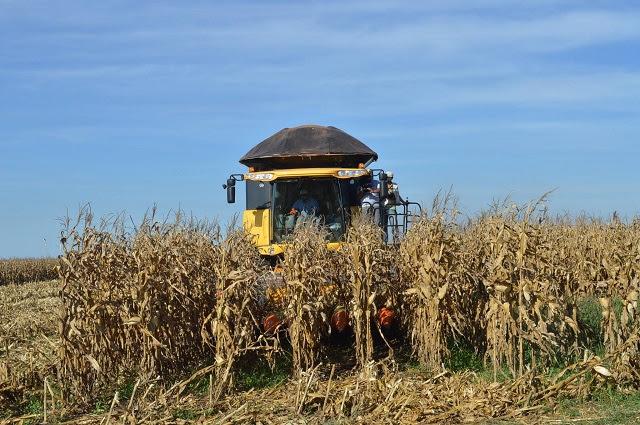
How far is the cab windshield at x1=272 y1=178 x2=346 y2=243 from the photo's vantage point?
1323 cm

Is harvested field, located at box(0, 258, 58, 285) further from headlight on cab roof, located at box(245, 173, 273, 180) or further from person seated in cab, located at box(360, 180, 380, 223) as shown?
person seated in cab, located at box(360, 180, 380, 223)

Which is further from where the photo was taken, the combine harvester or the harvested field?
the harvested field

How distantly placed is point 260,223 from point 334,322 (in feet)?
12.9

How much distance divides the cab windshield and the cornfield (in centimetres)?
247

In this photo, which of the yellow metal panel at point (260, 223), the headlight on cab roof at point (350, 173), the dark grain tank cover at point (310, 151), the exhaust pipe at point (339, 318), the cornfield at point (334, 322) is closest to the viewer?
the cornfield at point (334, 322)

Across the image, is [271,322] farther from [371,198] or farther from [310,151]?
[310,151]

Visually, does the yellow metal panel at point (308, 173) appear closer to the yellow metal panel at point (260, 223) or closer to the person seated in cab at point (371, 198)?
the person seated in cab at point (371, 198)

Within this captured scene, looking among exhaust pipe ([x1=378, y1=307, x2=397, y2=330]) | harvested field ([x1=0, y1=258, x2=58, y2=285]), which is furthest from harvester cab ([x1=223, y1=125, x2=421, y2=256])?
harvested field ([x1=0, y1=258, x2=58, y2=285])

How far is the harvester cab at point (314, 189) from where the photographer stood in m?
13.0

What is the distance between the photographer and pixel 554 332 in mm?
9680

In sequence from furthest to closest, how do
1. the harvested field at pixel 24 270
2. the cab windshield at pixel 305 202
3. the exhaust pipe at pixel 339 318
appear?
the harvested field at pixel 24 270 < the cab windshield at pixel 305 202 < the exhaust pipe at pixel 339 318

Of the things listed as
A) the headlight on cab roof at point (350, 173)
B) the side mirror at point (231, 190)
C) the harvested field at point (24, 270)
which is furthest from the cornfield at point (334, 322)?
the harvested field at point (24, 270)

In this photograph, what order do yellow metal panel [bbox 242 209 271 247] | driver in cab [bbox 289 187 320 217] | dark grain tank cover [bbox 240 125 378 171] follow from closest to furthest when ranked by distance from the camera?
1. driver in cab [bbox 289 187 320 217]
2. yellow metal panel [bbox 242 209 271 247]
3. dark grain tank cover [bbox 240 125 378 171]

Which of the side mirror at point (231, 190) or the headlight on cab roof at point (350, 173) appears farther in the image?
the side mirror at point (231, 190)
